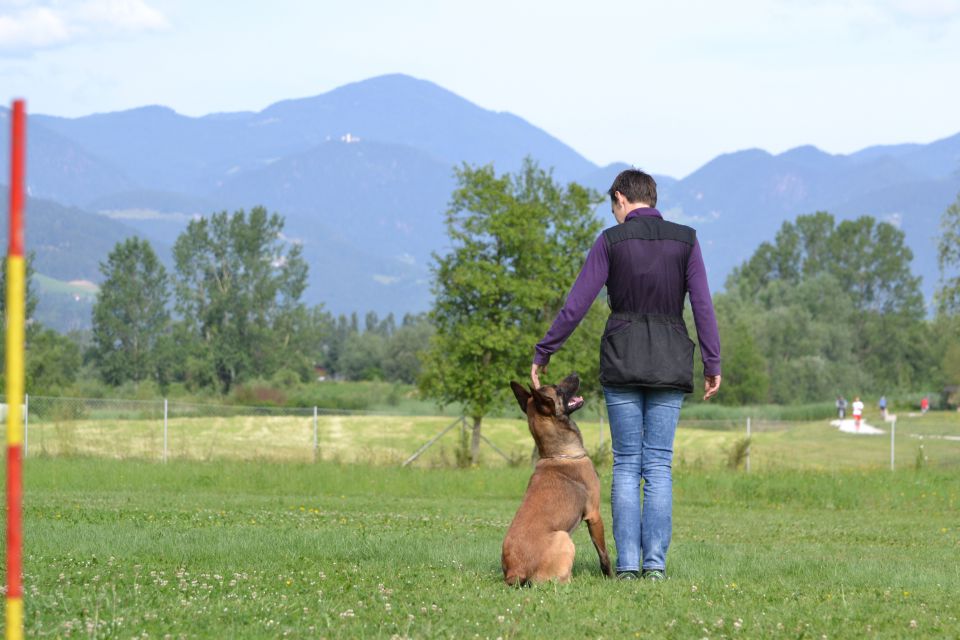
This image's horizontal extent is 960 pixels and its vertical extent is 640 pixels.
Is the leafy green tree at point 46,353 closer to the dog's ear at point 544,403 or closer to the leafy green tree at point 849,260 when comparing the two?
the leafy green tree at point 849,260

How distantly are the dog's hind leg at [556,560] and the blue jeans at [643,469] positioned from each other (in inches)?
24.1

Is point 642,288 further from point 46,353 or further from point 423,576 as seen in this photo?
point 46,353

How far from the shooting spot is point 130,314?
317ft

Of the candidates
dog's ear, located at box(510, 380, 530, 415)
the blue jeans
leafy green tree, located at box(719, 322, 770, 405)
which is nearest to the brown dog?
dog's ear, located at box(510, 380, 530, 415)

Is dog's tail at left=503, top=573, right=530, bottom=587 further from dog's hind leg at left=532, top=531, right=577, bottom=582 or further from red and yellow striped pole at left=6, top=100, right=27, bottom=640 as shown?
red and yellow striped pole at left=6, top=100, right=27, bottom=640

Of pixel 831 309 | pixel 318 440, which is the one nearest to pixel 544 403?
pixel 318 440

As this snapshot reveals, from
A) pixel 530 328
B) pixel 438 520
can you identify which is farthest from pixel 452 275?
pixel 438 520

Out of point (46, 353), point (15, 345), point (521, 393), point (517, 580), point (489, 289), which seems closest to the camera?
point (15, 345)

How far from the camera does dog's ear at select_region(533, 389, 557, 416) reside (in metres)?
6.89

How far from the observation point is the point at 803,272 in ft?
381

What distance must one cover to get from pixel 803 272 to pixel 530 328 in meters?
90.4

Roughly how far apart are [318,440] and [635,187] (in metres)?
25.1

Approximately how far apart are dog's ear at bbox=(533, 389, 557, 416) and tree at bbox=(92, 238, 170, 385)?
8919cm

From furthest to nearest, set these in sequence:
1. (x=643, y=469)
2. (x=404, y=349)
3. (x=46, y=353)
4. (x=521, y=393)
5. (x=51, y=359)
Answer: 1. (x=404, y=349)
2. (x=51, y=359)
3. (x=46, y=353)
4. (x=643, y=469)
5. (x=521, y=393)
